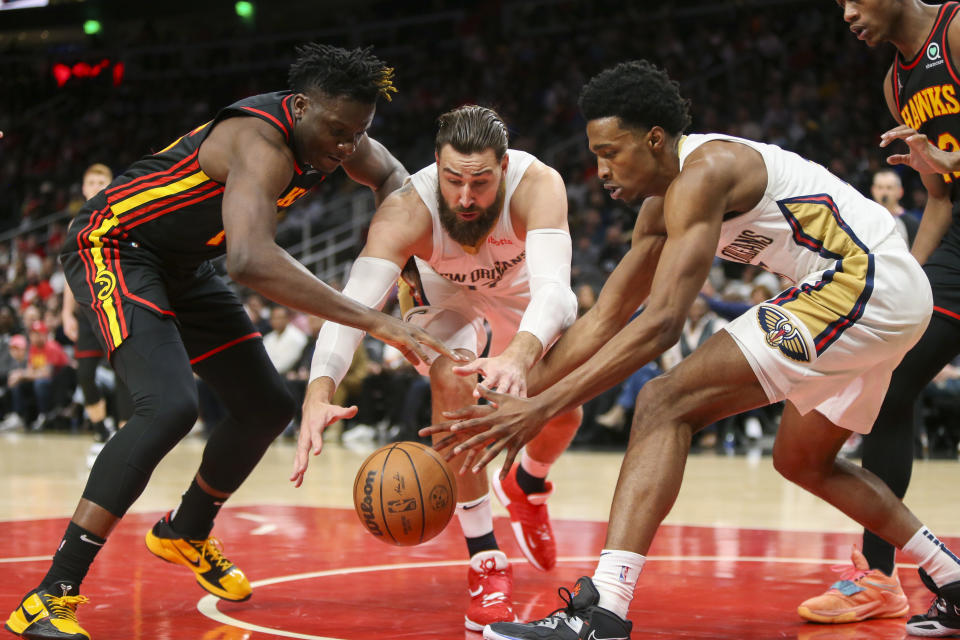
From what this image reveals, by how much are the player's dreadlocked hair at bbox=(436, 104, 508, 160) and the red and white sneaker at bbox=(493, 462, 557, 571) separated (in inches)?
59.5

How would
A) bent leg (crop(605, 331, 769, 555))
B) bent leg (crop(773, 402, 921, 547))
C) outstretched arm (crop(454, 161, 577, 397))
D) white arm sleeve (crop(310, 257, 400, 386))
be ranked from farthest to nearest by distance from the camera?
1. white arm sleeve (crop(310, 257, 400, 386))
2. bent leg (crop(773, 402, 921, 547))
3. outstretched arm (crop(454, 161, 577, 397))
4. bent leg (crop(605, 331, 769, 555))

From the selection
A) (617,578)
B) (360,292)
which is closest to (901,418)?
(617,578)

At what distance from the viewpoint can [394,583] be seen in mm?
4578

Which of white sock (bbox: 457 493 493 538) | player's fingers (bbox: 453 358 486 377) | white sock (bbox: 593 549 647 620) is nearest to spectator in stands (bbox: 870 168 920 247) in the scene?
white sock (bbox: 457 493 493 538)

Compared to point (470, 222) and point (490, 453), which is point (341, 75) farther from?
point (490, 453)

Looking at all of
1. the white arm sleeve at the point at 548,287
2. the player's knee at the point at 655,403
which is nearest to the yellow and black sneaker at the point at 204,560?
the white arm sleeve at the point at 548,287

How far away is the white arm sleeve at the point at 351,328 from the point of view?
3.95 meters

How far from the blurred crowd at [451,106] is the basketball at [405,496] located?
4818 mm

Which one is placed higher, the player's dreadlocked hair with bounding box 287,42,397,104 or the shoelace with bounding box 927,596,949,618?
the player's dreadlocked hair with bounding box 287,42,397,104

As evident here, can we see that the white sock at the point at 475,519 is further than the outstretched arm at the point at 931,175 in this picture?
Yes

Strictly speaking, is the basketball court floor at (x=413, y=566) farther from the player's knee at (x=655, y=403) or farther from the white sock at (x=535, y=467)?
the player's knee at (x=655, y=403)

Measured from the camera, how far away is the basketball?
356 centimetres

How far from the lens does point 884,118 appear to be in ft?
47.4

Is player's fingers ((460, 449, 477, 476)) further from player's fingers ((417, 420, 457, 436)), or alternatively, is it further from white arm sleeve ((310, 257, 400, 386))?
white arm sleeve ((310, 257, 400, 386))
